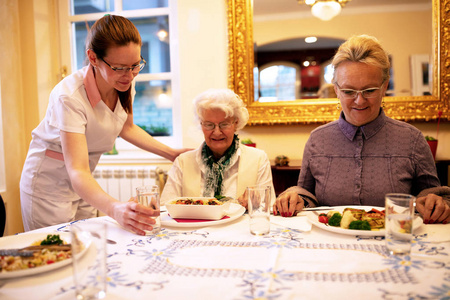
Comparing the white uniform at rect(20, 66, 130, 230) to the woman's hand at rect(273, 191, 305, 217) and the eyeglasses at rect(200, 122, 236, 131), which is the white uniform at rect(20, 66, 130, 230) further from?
the woman's hand at rect(273, 191, 305, 217)

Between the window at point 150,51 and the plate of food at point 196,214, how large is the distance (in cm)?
219

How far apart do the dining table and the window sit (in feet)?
8.12

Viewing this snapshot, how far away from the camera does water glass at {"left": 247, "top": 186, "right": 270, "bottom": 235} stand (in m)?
1.27

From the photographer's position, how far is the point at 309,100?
10.1 feet

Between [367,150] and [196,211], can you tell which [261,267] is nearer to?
[196,211]

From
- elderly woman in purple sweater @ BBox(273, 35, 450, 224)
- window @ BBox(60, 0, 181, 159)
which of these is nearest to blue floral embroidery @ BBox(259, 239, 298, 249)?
elderly woman in purple sweater @ BBox(273, 35, 450, 224)

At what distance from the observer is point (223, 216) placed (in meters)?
1.46

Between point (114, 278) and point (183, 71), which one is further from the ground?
point (183, 71)

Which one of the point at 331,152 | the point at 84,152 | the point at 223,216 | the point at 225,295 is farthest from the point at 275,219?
the point at 84,152

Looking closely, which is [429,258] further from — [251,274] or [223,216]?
[223,216]

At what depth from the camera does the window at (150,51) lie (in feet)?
11.8

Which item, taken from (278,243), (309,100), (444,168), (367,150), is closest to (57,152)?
(278,243)

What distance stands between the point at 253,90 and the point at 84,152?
6.15 ft

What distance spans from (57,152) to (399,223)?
1.61 meters
